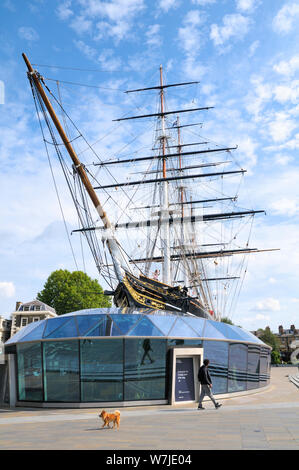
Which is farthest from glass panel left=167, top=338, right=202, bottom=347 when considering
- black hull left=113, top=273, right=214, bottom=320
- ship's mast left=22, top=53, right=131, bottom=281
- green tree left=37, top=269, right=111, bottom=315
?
green tree left=37, top=269, right=111, bottom=315

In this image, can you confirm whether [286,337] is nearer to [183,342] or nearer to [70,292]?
[70,292]

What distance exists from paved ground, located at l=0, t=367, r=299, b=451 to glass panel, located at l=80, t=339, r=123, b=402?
1467 mm

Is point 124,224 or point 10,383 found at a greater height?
point 124,224

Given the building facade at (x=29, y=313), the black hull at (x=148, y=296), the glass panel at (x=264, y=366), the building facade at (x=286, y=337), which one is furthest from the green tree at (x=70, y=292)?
the building facade at (x=286, y=337)

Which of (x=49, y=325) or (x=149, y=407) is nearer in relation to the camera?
(x=149, y=407)

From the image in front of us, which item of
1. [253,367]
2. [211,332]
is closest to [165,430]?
[211,332]

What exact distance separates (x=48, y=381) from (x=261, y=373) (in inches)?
475

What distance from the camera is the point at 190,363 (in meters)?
16.1

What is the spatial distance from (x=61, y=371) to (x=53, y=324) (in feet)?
7.11

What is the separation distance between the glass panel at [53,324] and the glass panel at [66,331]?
0.23 meters

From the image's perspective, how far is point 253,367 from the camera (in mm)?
19969

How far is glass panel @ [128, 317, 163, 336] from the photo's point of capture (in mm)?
15609
